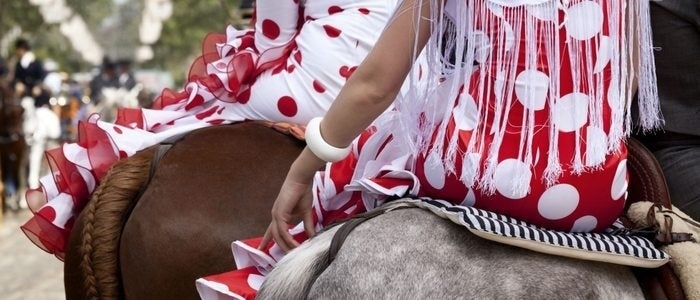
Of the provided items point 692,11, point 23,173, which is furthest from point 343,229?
point 23,173

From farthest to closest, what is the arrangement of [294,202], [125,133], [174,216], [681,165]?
[125,133], [174,216], [681,165], [294,202]

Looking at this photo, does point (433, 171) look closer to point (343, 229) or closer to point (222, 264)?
point (343, 229)

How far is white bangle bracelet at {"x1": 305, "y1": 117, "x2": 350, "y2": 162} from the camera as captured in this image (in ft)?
6.27

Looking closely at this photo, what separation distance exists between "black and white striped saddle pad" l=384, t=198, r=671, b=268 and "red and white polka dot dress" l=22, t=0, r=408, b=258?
4.15 feet

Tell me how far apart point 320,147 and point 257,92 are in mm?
1257

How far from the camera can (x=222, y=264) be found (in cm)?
268

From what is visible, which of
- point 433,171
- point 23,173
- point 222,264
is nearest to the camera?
point 433,171

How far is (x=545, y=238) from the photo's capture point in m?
1.75

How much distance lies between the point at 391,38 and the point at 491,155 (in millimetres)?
290

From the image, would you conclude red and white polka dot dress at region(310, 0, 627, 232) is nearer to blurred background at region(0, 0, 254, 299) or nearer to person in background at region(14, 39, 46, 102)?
blurred background at region(0, 0, 254, 299)

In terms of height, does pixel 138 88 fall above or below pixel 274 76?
below

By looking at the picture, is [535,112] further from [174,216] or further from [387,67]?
[174,216]

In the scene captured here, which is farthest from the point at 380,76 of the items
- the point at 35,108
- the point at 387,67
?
the point at 35,108

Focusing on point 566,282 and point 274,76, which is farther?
point 274,76
